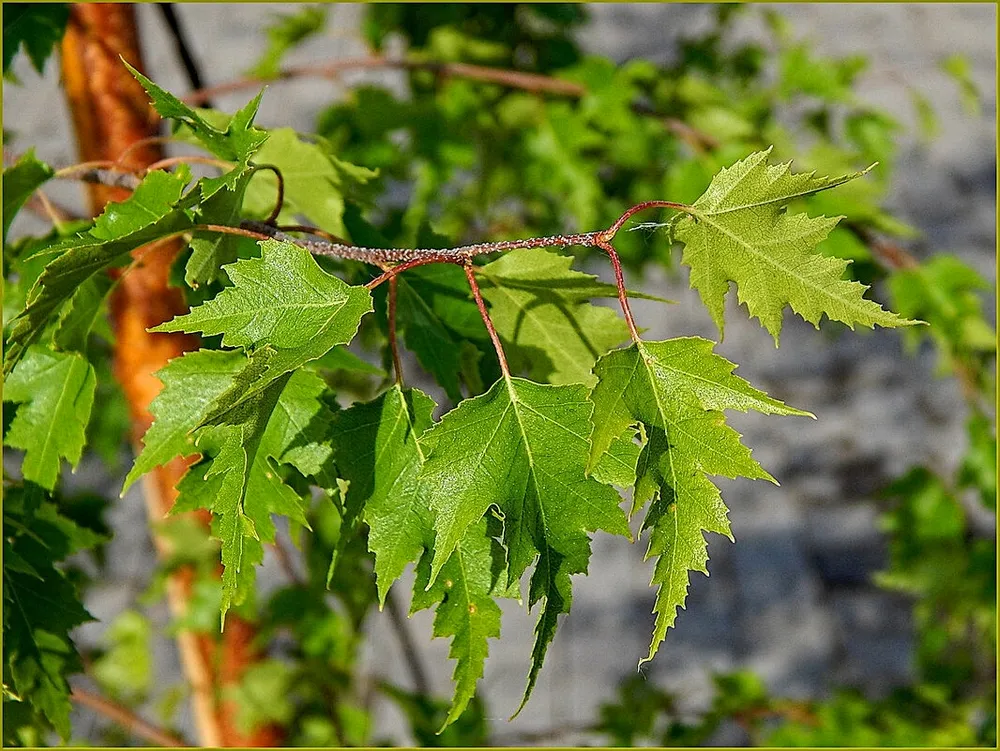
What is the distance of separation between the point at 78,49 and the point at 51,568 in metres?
0.56

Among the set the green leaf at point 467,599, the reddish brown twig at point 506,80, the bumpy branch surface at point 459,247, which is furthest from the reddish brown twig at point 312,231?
the reddish brown twig at point 506,80

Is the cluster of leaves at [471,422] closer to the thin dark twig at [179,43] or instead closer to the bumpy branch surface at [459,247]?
the bumpy branch surface at [459,247]

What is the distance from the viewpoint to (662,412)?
0.52m

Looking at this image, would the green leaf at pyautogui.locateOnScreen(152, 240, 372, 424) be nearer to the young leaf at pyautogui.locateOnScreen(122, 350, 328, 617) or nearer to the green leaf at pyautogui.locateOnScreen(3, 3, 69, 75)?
the young leaf at pyautogui.locateOnScreen(122, 350, 328, 617)

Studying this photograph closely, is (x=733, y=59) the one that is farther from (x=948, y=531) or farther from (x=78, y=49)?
(x=78, y=49)

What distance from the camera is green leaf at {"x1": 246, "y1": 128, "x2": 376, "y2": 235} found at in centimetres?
72

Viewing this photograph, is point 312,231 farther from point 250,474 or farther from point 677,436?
point 677,436

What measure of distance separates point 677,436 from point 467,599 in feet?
0.49

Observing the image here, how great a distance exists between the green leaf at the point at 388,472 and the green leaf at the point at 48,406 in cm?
23

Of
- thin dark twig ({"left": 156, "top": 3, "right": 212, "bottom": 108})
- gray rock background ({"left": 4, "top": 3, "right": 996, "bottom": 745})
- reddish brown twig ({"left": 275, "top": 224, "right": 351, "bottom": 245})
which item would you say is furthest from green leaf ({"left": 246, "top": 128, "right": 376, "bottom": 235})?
gray rock background ({"left": 4, "top": 3, "right": 996, "bottom": 745})

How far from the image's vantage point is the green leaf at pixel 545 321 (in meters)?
0.62

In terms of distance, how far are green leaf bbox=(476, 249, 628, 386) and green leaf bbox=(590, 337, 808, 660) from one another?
0.10m

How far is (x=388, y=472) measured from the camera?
1.81ft

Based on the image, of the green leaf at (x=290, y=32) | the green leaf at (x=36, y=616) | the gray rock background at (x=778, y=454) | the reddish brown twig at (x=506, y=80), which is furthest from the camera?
the gray rock background at (x=778, y=454)
